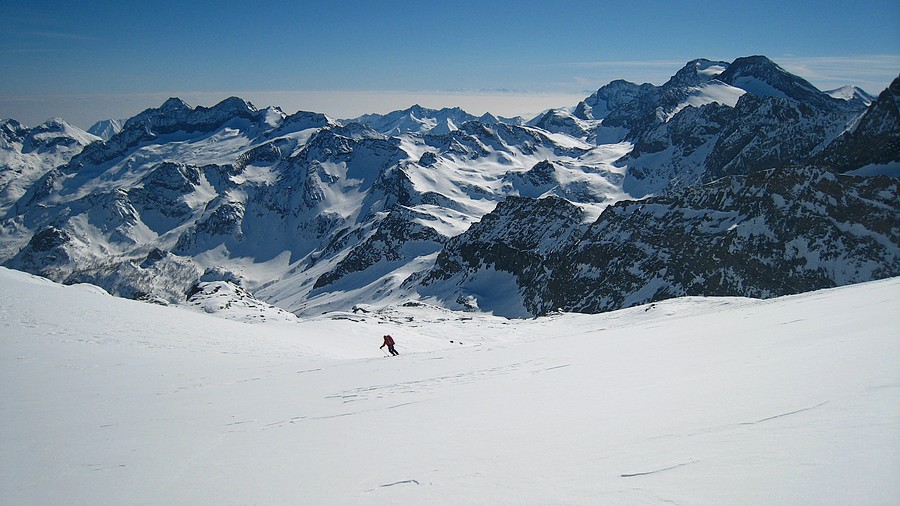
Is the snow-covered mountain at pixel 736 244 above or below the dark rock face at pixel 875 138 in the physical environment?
below

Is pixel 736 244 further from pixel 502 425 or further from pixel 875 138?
pixel 502 425

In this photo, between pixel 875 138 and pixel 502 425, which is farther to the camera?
pixel 875 138

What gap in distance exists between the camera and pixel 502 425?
7.92 meters

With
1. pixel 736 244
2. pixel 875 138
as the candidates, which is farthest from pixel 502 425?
pixel 875 138

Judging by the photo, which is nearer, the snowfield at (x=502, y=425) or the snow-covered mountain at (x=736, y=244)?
the snowfield at (x=502, y=425)

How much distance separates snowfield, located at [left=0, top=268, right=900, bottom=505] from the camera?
4.92 m

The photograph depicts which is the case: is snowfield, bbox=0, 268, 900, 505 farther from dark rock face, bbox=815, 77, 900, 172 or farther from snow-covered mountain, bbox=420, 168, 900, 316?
dark rock face, bbox=815, 77, 900, 172

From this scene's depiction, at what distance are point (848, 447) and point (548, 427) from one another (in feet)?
12.0

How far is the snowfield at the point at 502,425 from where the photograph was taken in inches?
194

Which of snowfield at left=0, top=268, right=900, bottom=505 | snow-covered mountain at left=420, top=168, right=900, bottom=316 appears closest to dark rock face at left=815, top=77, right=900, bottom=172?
snow-covered mountain at left=420, top=168, right=900, bottom=316

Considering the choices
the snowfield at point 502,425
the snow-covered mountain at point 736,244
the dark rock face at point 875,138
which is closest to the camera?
the snowfield at point 502,425

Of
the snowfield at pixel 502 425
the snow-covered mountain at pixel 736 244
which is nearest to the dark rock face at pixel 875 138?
the snow-covered mountain at pixel 736 244

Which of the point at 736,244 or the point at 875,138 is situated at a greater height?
the point at 875,138

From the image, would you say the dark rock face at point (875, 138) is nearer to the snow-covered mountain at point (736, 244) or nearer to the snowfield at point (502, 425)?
the snow-covered mountain at point (736, 244)
